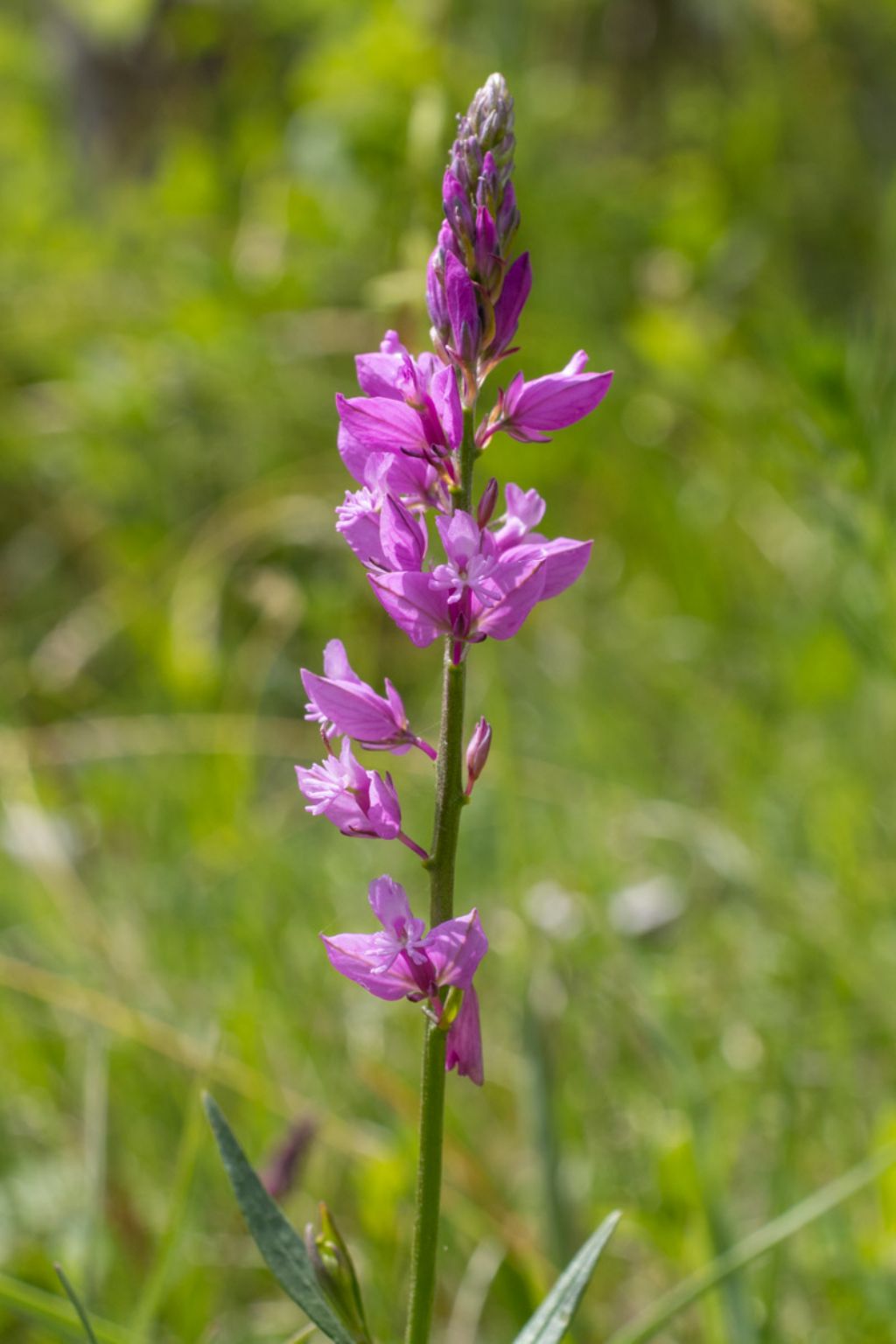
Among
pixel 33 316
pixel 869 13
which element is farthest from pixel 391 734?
pixel 869 13

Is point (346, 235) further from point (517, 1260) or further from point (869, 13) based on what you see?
point (517, 1260)

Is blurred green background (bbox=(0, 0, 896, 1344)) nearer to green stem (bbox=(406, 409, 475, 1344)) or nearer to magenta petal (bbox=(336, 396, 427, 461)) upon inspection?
green stem (bbox=(406, 409, 475, 1344))

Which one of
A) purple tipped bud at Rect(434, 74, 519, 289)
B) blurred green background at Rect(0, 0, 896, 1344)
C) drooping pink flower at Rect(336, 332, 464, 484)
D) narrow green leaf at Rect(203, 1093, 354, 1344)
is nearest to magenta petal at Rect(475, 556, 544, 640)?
drooping pink flower at Rect(336, 332, 464, 484)

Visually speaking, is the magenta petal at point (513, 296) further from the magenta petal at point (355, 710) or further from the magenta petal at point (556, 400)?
the magenta petal at point (355, 710)

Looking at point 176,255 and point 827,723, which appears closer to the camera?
point 827,723

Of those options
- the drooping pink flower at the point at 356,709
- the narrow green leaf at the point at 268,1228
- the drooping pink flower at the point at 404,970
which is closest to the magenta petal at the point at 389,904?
the drooping pink flower at the point at 404,970

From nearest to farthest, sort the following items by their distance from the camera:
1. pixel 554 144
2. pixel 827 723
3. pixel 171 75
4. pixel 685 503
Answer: pixel 827 723
pixel 685 503
pixel 554 144
pixel 171 75

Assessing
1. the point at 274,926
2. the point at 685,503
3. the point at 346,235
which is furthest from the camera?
the point at 346,235
